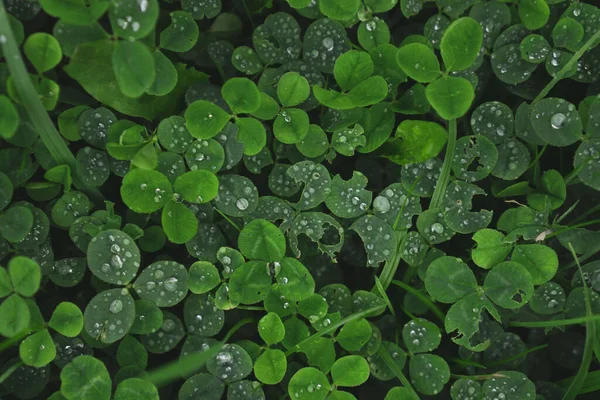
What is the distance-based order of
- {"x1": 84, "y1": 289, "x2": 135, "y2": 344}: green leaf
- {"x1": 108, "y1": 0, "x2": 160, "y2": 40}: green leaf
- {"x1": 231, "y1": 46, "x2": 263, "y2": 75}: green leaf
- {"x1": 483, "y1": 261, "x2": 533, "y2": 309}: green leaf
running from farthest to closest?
1. {"x1": 231, "y1": 46, "x2": 263, "y2": 75}: green leaf
2. {"x1": 483, "y1": 261, "x2": 533, "y2": 309}: green leaf
3. {"x1": 84, "y1": 289, "x2": 135, "y2": 344}: green leaf
4. {"x1": 108, "y1": 0, "x2": 160, "y2": 40}: green leaf

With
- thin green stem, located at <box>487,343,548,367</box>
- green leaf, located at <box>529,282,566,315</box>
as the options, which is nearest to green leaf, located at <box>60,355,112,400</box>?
thin green stem, located at <box>487,343,548,367</box>

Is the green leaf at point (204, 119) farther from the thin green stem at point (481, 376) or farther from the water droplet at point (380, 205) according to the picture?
the thin green stem at point (481, 376)

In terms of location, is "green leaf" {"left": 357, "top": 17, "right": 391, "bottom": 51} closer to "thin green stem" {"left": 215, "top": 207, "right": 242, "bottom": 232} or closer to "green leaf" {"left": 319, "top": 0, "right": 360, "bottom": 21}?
"green leaf" {"left": 319, "top": 0, "right": 360, "bottom": 21}

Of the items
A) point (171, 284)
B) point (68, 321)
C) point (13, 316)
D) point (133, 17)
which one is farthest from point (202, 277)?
point (133, 17)

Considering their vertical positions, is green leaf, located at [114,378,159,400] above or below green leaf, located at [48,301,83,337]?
below

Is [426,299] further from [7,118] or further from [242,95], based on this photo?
[7,118]

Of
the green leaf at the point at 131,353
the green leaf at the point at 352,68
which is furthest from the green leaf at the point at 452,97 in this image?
the green leaf at the point at 131,353
